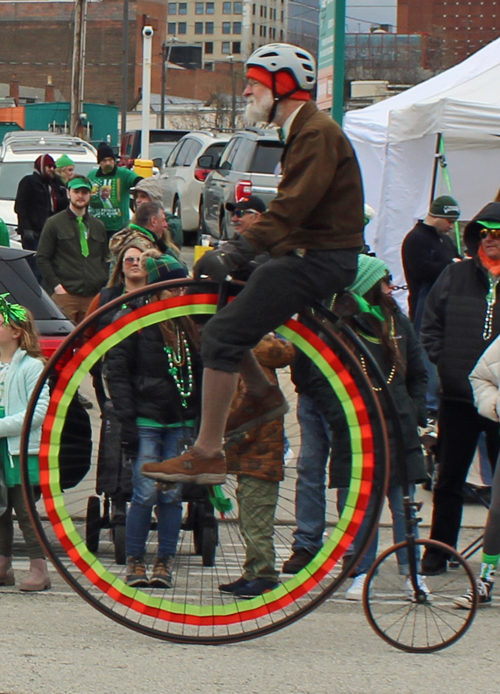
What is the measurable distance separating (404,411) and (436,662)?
143cm

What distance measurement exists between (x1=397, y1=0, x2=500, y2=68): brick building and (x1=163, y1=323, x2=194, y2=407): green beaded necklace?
10711cm

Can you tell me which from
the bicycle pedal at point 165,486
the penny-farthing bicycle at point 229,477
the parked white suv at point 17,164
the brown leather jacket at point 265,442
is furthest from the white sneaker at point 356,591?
the parked white suv at point 17,164

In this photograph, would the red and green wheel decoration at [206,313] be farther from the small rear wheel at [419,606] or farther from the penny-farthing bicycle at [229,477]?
the small rear wheel at [419,606]

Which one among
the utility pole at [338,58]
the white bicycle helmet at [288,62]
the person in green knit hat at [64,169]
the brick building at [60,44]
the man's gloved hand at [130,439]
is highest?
the brick building at [60,44]

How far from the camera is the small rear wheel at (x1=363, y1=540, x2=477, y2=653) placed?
456 cm

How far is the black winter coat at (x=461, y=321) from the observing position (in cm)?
620

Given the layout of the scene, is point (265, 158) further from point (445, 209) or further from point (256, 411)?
point (256, 411)

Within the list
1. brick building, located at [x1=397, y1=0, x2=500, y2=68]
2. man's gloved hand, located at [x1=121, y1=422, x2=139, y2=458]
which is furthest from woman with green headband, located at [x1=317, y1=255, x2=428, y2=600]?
brick building, located at [x1=397, y1=0, x2=500, y2=68]

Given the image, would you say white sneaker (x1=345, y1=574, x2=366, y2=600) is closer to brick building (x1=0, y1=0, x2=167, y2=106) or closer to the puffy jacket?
the puffy jacket

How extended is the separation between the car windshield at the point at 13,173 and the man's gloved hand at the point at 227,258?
44.7 feet

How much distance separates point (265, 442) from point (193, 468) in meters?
0.37

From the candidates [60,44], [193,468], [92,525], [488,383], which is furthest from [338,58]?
[60,44]

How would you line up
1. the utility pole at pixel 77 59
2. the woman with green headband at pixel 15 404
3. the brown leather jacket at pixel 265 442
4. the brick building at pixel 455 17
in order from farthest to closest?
1. the brick building at pixel 455 17
2. the utility pole at pixel 77 59
3. the woman with green headband at pixel 15 404
4. the brown leather jacket at pixel 265 442

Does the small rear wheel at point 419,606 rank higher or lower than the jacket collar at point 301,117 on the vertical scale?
lower
